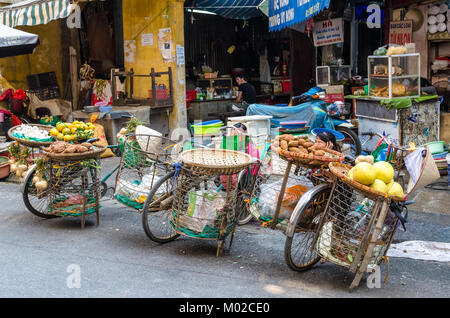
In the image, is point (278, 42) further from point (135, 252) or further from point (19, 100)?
point (135, 252)

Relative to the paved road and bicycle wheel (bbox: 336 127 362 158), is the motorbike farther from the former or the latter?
the paved road

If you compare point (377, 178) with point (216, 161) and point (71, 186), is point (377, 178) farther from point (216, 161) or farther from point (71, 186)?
point (71, 186)

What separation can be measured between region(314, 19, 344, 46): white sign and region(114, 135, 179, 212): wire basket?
317 inches

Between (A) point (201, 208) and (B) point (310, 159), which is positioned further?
(A) point (201, 208)

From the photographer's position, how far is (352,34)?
14711 mm

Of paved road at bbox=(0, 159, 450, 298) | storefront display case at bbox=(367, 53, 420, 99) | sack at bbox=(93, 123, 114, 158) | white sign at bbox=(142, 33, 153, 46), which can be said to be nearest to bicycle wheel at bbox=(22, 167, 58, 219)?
paved road at bbox=(0, 159, 450, 298)

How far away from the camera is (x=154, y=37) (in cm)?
1302

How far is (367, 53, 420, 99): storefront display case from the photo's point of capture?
977cm

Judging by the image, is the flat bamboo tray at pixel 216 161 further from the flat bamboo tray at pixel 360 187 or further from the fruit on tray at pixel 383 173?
the fruit on tray at pixel 383 173

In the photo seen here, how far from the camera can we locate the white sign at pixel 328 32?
13367 mm

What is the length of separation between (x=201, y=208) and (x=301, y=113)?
5.15 meters

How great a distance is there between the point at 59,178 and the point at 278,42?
39.7 feet

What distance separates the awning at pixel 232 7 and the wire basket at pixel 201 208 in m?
9.39

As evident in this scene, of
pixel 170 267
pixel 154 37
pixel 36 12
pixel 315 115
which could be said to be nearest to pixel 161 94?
pixel 154 37
